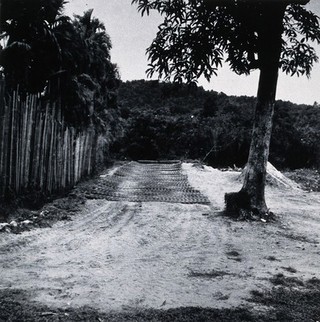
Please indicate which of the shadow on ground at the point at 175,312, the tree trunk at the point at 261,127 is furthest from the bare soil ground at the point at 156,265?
the tree trunk at the point at 261,127

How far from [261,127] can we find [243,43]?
5.15ft

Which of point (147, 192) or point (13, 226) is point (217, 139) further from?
point (13, 226)

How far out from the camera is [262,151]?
7578 millimetres

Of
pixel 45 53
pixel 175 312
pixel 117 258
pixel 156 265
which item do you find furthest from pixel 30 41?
pixel 175 312

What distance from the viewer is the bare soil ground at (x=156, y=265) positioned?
10.7 feet

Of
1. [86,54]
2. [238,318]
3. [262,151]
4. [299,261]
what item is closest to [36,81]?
[86,54]

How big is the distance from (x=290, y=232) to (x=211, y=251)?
2014 mm

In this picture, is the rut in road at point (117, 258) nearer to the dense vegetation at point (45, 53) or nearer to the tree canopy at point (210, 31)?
the tree canopy at point (210, 31)

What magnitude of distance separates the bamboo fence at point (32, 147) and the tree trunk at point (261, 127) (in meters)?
3.65

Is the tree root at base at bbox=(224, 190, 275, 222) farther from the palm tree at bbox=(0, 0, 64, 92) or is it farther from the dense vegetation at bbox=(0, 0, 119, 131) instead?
the palm tree at bbox=(0, 0, 64, 92)

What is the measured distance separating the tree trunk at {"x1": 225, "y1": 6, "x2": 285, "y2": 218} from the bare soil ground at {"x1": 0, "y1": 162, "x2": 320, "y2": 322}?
0.43 metres

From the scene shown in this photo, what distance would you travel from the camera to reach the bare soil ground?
3258 mm

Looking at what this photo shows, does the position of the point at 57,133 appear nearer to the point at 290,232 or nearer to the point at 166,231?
the point at 166,231

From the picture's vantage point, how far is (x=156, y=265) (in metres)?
4.47
